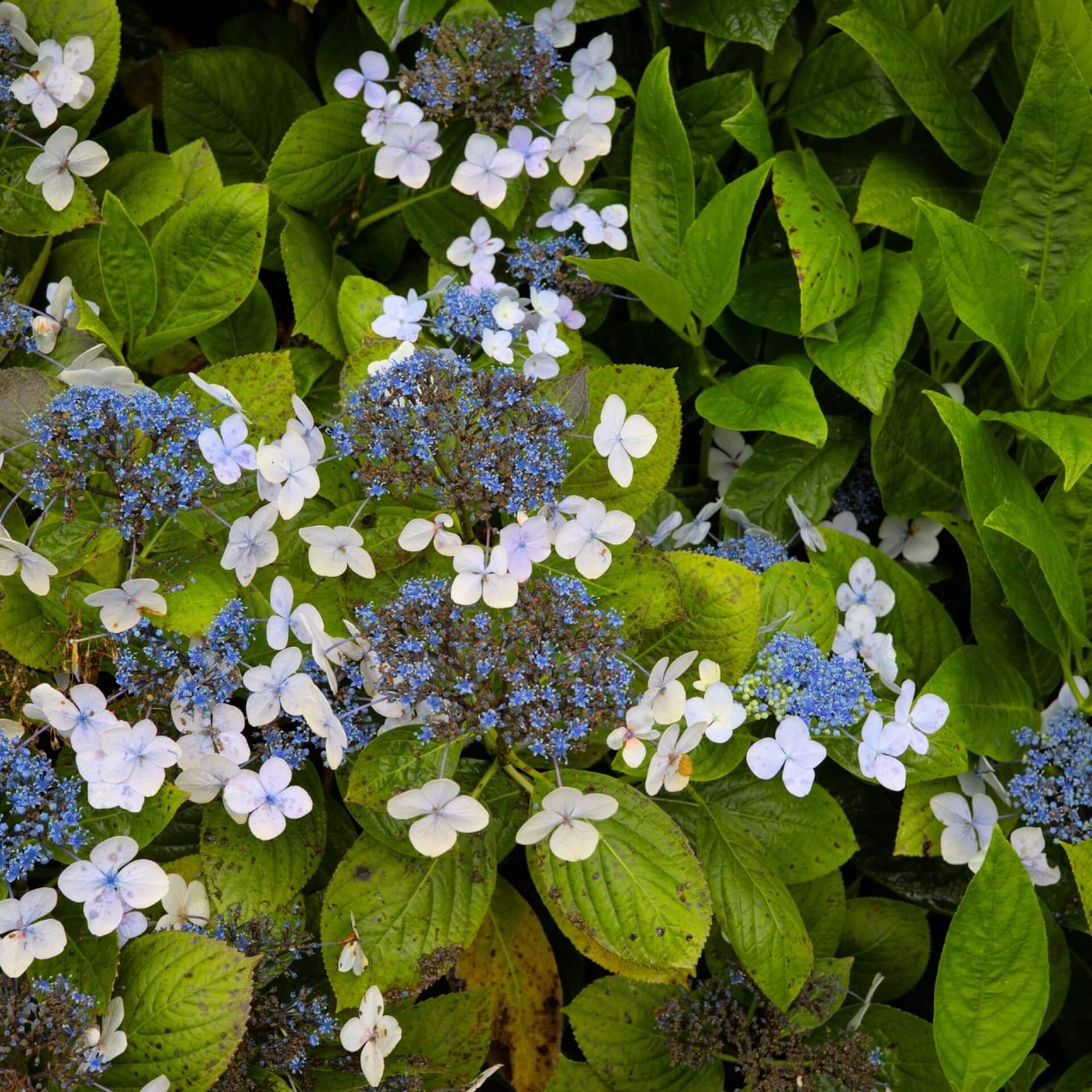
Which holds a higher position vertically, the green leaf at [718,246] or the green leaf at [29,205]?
the green leaf at [718,246]

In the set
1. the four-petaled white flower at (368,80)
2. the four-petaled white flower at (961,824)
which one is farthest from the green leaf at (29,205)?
the four-petaled white flower at (961,824)

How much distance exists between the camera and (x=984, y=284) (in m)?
1.34

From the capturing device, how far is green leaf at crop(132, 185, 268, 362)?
52.2 inches

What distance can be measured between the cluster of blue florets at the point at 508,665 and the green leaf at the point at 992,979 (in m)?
0.42

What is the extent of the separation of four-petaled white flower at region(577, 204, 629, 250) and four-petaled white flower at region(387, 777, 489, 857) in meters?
0.75

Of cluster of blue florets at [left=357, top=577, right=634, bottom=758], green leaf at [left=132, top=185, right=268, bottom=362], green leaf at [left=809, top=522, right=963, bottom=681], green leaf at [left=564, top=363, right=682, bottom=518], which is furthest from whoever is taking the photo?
green leaf at [left=809, top=522, right=963, bottom=681]

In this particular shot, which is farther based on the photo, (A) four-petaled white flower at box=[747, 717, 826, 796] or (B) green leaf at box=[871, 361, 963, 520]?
(B) green leaf at box=[871, 361, 963, 520]

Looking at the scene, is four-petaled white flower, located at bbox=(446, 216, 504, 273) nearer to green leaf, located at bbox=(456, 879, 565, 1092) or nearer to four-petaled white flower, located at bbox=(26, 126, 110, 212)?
four-petaled white flower, located at bbox=(26, 126, 110, 212)

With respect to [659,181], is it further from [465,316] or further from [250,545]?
[250,545]

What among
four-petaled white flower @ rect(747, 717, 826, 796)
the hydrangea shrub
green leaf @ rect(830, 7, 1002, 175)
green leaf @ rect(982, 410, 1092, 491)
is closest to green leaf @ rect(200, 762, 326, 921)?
the hydrangea shrub

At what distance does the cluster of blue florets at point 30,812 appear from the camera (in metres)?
1.03

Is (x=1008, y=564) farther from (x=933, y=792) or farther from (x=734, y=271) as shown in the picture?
(x=734, y=271)

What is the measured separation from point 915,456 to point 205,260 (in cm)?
92

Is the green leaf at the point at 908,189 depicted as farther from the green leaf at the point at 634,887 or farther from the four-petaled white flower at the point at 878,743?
the green leaf at the point at 634,887
